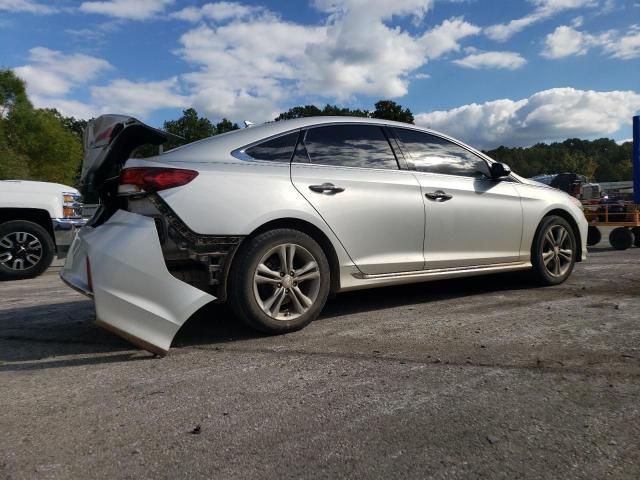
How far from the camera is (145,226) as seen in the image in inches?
122

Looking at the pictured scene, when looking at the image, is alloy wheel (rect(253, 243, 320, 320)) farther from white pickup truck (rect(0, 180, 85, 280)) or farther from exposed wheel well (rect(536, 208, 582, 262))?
white pickup truck (rect(0, 180, 85, 280))

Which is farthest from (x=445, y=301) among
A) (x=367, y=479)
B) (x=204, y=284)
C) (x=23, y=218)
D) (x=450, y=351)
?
(x=23, y=218)

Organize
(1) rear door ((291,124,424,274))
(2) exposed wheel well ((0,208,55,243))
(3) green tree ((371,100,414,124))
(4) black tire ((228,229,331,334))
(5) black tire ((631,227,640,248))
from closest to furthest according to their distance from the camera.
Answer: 1. (4) black tire ((228,229,331,334))
2. (1) rear door ((291,124,424,274))
3. (2) exposed wheel well ((0,208,55,243))
4. (5) black tire ((631,227,640,248))
5. (3) green tree ((371,100,414,124))

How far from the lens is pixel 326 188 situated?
3.68 metres

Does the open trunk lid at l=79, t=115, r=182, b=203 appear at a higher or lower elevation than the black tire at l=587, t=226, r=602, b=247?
higher

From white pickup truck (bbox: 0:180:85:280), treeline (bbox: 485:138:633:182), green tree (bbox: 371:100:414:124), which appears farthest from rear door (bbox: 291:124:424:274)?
treeline (bbox: 485:138:633:182)

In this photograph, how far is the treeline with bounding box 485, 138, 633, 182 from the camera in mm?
85250

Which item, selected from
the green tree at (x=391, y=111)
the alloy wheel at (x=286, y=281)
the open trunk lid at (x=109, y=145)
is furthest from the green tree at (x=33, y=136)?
the alloy wheel at (x=286, y=281)

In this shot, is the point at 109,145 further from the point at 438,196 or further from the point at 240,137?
the point at 438,196

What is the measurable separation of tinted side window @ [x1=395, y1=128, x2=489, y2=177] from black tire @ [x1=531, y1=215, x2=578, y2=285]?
923 mm

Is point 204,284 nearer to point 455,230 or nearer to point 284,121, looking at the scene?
point 284,121

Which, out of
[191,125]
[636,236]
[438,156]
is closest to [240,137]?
[438,156]

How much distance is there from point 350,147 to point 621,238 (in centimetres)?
881

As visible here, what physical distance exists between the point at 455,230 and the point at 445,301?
26.9 inches
